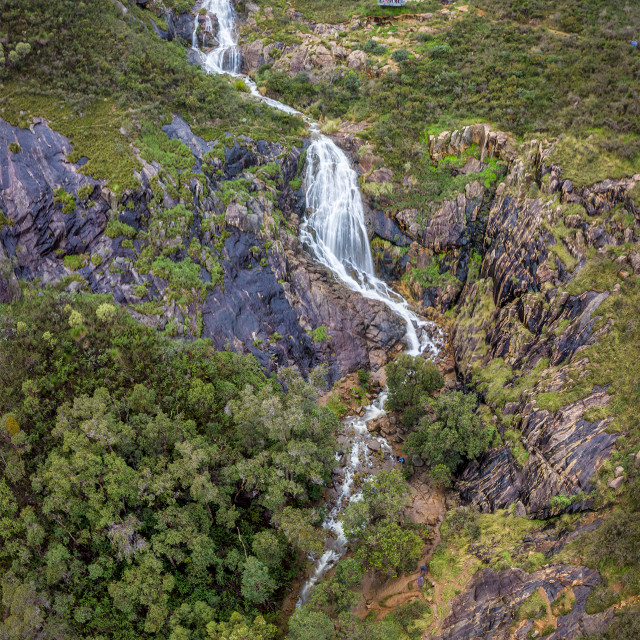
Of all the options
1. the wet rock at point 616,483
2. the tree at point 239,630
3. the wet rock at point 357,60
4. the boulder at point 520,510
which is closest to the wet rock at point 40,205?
the tree at point 239,630

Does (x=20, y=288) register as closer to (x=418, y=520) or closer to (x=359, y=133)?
(x=418, y=520)

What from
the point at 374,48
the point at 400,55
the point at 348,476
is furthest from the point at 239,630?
the point at 374,48

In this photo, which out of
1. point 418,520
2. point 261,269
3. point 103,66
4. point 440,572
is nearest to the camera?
point 440,572

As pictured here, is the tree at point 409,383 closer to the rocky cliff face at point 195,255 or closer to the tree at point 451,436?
the tree at point 451,436

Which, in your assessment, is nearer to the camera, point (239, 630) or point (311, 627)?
point (311, 627)

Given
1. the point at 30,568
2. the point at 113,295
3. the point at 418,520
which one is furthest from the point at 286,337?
the point at 30,568

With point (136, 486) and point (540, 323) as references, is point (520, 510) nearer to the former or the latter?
point (540, 323)

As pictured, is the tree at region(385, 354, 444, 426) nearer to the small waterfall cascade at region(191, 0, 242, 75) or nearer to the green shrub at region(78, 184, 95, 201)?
the green shrub at region(78, 184, 95, 201)
